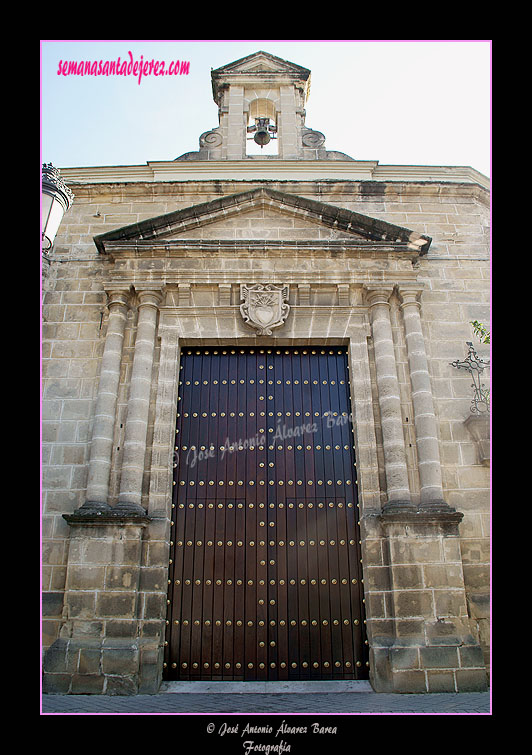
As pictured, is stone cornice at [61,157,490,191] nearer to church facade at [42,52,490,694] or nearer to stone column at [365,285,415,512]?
church facade at [42,52,490,694]

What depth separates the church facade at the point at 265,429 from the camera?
5.48 m

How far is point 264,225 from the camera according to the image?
7.48 m

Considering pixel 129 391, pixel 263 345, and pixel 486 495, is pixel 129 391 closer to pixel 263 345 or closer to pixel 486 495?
pixel 263 345

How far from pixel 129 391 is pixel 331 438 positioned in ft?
7.92

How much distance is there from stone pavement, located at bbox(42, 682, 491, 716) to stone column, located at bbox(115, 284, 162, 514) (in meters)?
1.72

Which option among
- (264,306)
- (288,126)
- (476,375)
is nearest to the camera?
(476,375)

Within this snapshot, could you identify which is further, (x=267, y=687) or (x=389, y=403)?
(x=389, y=403)

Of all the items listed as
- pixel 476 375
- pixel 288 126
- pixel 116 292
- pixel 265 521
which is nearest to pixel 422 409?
pixel 476 375

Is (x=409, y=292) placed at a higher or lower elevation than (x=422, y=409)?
higher

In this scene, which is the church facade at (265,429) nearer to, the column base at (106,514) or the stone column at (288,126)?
the column base at (106,514)

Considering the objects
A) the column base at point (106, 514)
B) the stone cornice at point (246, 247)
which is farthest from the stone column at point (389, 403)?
the column base at point (106, 514)

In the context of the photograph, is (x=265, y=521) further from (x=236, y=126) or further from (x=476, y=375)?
(x=236, y=126)

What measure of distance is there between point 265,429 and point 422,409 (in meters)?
1.81

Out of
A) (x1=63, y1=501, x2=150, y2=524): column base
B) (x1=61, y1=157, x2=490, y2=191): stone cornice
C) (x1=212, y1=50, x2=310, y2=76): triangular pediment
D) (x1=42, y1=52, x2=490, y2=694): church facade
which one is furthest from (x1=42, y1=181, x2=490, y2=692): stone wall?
(x1=212, y1=50, x2=310, y2=76): triangular pediment
